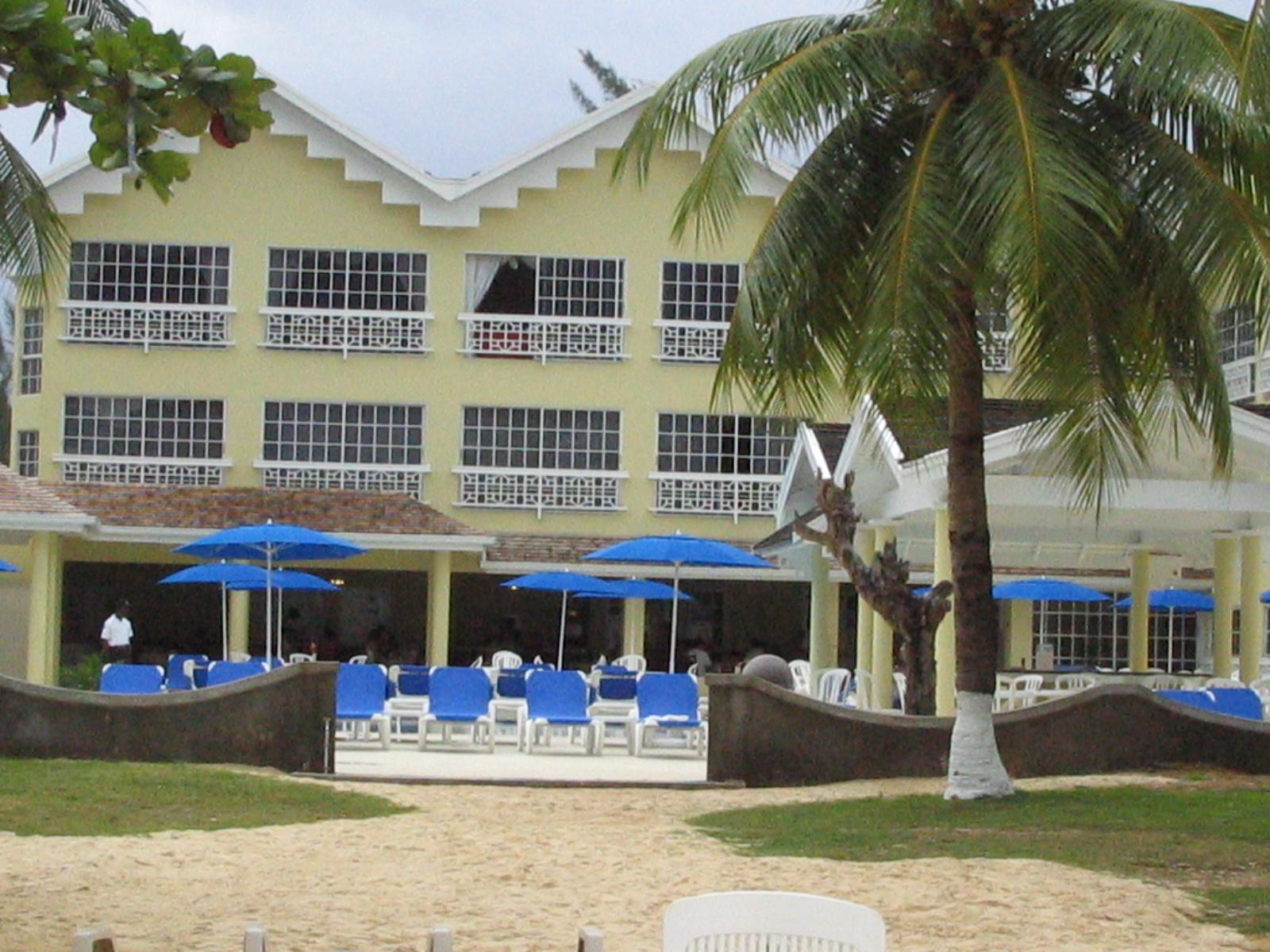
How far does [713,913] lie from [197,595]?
32.4 m

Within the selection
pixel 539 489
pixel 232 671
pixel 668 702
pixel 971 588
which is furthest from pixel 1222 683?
pixel 539 489

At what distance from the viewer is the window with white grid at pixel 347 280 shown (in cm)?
3588

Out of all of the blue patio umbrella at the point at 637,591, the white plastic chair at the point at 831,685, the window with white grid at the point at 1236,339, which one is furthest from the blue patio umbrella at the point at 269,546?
the window with white grid at the point at 1236,339

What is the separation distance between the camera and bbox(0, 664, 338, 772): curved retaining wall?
1864cm

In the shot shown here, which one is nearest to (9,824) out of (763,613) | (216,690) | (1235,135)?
(216,690)

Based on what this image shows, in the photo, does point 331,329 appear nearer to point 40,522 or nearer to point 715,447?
point 715,447

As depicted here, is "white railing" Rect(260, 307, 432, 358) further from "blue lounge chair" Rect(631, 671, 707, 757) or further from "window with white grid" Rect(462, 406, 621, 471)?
"blue lounge chair" Rect(631, 671, 707, 757)

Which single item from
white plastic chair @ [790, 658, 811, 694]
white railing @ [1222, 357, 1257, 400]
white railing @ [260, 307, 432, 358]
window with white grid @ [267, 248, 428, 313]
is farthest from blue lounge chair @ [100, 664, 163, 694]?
white railing @ [1222, 357, 1257, 400]

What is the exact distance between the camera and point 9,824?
46.1 feet

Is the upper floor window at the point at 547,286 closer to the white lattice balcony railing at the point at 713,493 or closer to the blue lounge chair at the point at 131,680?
the white lattice balcony railing at the point at 713,493

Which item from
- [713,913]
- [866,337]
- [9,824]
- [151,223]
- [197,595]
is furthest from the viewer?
[197,595]

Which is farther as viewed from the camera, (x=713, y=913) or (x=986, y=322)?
(x=986, y=322)

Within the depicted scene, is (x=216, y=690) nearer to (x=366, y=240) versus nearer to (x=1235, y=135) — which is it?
(x=1235, y=135)

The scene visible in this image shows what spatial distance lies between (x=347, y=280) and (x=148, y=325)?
348 cm
